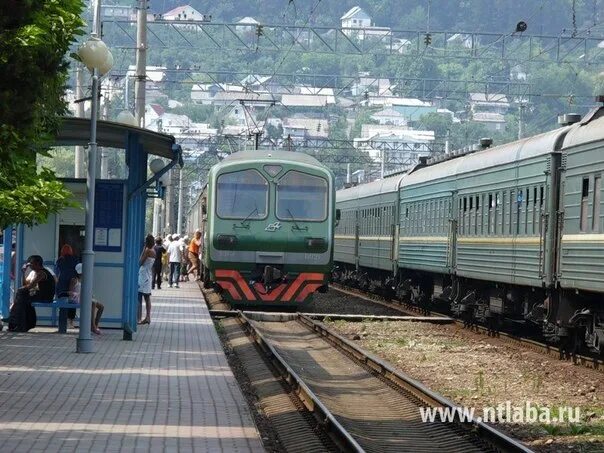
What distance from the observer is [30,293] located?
23.2 m

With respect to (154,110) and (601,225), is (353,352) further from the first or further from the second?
(154,110)

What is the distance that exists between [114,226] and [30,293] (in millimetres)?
1651

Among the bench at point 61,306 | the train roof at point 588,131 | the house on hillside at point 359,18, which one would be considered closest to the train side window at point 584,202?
the train roof at point 588,131

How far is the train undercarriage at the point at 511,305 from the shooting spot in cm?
2122

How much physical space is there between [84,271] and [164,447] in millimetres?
9317

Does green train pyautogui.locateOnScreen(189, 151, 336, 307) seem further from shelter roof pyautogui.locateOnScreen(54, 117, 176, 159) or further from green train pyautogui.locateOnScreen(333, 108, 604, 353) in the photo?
shelter roof pyautogui.locateOnScreen(54, 117, 176, 159)

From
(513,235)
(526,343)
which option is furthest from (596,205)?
(526,343)

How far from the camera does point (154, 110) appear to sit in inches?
5896

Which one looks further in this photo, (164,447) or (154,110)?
(154,110)

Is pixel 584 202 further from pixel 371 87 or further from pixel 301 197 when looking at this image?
pixel 371 87

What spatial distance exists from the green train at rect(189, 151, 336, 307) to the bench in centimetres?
818

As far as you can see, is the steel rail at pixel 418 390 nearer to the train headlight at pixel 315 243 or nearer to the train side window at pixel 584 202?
the train side window at pixel 584 202

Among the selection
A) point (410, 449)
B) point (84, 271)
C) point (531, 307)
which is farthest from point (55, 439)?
point (531, 307)

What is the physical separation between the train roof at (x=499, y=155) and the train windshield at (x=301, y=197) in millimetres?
2738
